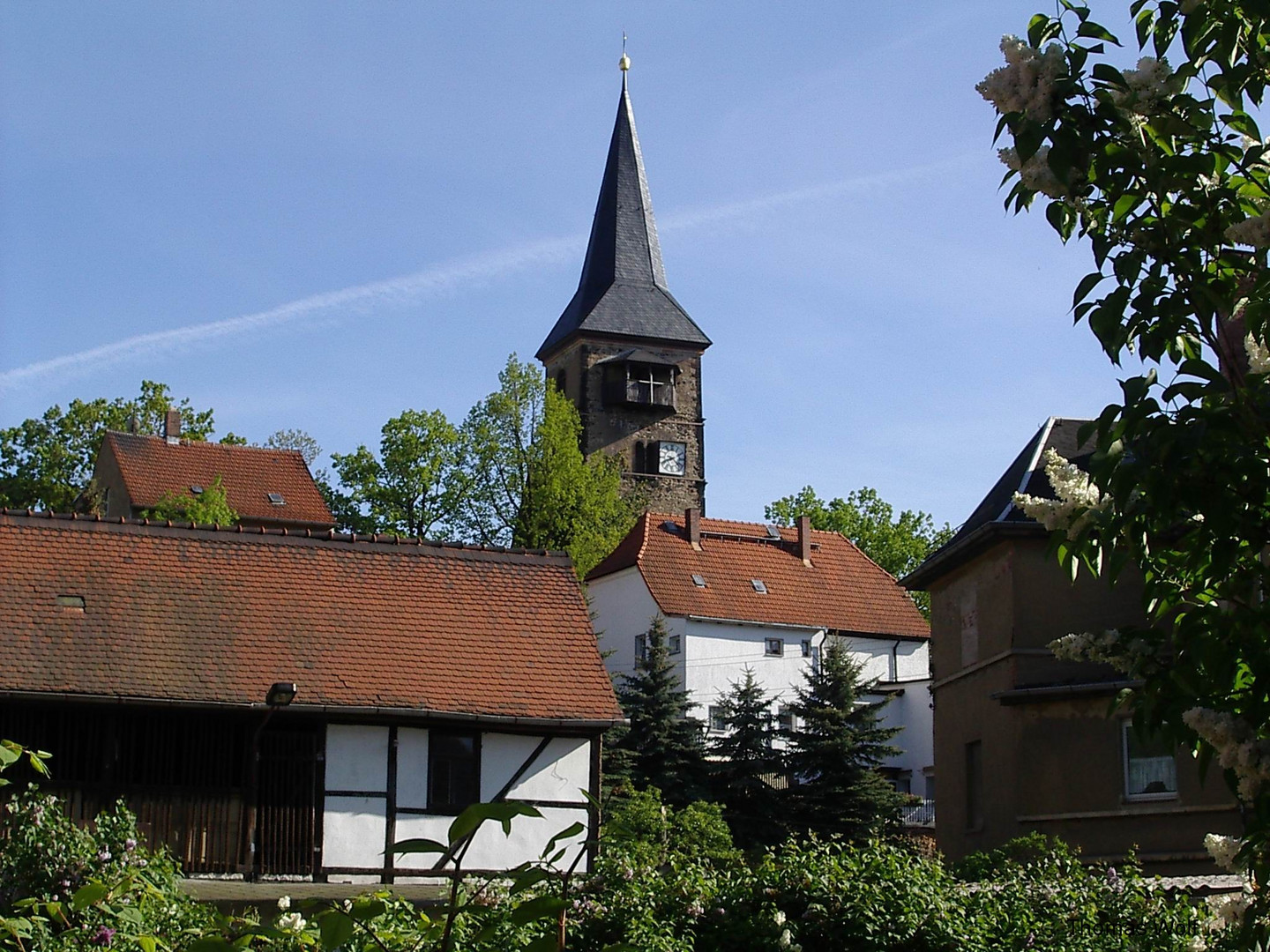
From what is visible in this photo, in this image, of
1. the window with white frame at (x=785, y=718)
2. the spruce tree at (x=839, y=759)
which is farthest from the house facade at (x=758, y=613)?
the spruce tree at (x=839, y=759)

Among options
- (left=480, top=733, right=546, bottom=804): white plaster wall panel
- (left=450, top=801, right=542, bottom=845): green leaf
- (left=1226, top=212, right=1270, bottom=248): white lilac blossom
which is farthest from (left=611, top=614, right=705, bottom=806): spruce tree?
(left=450, top=801, right=542, bottom=845): green leaf

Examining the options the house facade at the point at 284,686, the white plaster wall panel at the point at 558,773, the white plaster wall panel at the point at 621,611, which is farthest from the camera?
the white plaster wall panel at the point at 621,611

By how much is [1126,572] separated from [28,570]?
49.9 feet

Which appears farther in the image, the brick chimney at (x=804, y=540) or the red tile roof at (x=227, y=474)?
the brick chimney at (x=804, y=540)

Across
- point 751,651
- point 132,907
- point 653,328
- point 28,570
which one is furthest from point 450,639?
point 653,328

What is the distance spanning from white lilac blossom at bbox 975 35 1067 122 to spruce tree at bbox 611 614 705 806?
116ft

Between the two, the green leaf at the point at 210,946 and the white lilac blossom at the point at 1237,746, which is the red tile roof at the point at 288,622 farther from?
the green leaf at the point at 210,946

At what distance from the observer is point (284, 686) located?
20.5 m

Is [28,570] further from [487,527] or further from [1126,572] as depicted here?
[487,527]

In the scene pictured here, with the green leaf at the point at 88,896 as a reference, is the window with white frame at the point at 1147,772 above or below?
above

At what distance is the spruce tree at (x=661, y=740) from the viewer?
39.8 meters

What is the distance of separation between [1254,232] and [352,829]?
720 inches

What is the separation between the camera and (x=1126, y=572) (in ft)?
80.7

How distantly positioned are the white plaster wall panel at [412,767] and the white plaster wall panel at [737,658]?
30.4m
